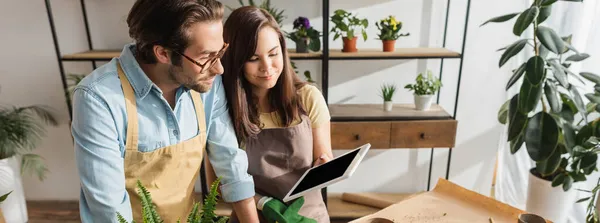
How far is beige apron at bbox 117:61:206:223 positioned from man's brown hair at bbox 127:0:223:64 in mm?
126

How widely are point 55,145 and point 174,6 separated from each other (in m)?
2.28

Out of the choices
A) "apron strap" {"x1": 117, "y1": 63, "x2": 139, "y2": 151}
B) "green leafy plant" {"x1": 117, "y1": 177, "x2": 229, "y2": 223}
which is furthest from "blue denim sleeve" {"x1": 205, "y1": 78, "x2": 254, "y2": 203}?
"green leafy plant" {"x1": 117, "y1": 177, "x2": 229, "y2": 223}

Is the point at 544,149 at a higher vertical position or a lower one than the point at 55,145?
higher

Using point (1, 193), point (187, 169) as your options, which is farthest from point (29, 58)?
point (187, 169)

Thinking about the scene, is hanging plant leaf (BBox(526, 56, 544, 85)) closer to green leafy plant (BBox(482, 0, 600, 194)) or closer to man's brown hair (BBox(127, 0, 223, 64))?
green leafy plant (BBox(482, 0, 600, 194))

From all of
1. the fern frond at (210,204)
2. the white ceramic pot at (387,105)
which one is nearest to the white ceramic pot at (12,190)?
the fern frond at (210,204)

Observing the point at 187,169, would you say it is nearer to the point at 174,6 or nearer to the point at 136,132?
the point at 136,132

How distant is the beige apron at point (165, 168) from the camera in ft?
3.13

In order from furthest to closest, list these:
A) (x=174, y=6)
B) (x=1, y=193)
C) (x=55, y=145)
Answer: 1. (x=55, y=145)
2. (x=1, y=193)
3. (x=174, y=6)

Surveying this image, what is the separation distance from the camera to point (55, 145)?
260 centimetres

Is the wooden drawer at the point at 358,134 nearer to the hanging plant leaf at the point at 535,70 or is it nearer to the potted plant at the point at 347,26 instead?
the potted plant at the point at 347,26

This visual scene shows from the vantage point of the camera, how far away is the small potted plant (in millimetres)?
2084

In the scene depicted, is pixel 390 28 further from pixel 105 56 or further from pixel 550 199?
pixel 105 56

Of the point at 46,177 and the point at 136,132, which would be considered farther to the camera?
the point at 46,177
